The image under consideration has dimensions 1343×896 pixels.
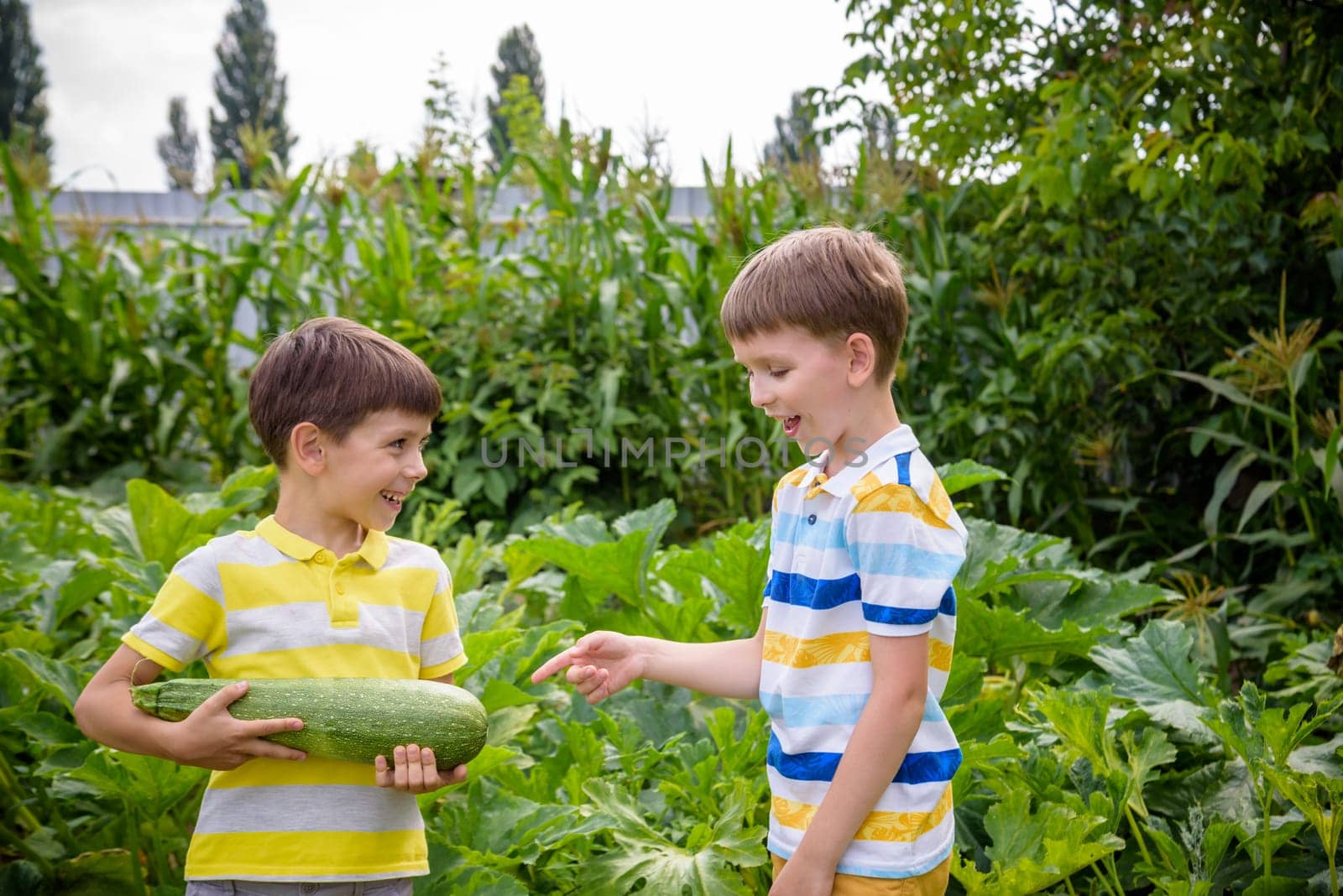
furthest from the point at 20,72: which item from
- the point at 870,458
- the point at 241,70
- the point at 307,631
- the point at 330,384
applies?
the point at 870,458

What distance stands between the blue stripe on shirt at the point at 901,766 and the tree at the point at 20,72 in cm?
3589

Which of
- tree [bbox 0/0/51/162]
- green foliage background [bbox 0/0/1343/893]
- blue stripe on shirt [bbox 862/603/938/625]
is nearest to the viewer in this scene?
blue stripe on shirt [bbox 862/603/938/625]

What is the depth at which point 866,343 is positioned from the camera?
1.28 metres

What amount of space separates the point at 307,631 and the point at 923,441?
3157 mm

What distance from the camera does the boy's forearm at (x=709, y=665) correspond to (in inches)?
58.2

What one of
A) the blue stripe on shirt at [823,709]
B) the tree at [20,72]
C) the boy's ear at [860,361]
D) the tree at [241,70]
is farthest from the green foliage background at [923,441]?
the tree at [241,70]

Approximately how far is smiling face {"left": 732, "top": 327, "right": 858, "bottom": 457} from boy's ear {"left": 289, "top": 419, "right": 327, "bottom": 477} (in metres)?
0.55

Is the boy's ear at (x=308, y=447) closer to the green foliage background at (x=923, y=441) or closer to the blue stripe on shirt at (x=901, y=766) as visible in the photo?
the green foliage background at (x=923, y=441)

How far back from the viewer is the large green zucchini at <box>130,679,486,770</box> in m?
1.27

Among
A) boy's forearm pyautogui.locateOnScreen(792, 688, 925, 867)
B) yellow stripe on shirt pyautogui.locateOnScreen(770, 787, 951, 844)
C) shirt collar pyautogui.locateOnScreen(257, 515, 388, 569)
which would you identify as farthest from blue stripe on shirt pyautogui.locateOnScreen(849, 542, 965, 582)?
shirt collar pyautogui.locateOnScreen(257, 515, 388, 569)

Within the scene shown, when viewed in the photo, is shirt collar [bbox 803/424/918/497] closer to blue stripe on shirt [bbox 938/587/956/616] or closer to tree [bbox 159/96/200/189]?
blue stripe on shirt [bbox 938/587/956/616]

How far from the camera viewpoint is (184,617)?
132cm

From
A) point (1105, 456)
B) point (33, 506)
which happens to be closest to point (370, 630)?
point (33, 506)

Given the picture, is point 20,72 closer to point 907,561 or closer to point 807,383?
point 807,383
